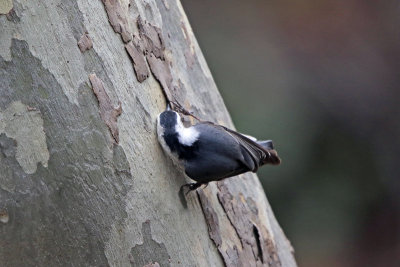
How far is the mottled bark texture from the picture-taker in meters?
1.25

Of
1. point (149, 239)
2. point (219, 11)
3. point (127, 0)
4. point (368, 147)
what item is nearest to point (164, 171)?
point (149, 239)

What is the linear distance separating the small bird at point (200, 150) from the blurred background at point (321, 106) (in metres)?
2.62

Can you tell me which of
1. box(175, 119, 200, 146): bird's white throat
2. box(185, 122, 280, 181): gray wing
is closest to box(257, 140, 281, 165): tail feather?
box(185, 122, 280, 181): gray wing

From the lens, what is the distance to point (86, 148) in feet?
4.24

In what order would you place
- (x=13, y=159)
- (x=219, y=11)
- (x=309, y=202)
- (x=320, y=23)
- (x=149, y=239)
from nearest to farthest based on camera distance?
(x=13, y=159), (x=149, y=239), (x=309, y=202), (x=219, y=11), (x=320, y=23)

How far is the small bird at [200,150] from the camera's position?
1.41m

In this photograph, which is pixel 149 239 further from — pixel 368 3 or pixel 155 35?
pixel 368 3

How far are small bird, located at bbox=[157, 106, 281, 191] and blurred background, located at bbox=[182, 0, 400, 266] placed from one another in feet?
8.59

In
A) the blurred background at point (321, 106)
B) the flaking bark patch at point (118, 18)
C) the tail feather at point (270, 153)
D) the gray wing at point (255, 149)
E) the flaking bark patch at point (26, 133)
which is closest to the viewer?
the flaking bark patch at point (26, 133)

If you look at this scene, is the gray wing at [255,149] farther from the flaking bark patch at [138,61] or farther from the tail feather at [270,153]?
the flaking bark patch at [138,61]

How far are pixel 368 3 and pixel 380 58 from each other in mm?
598

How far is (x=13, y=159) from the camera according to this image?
1244 mm

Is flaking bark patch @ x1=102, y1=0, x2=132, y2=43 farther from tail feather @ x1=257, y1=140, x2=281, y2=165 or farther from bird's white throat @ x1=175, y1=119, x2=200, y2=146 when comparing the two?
tail feather @ x1=257, y1=140, x2=281, y2=165

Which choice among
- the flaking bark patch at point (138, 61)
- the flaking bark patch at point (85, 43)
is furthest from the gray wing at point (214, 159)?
the flaking bark patch at point (85, 43)
